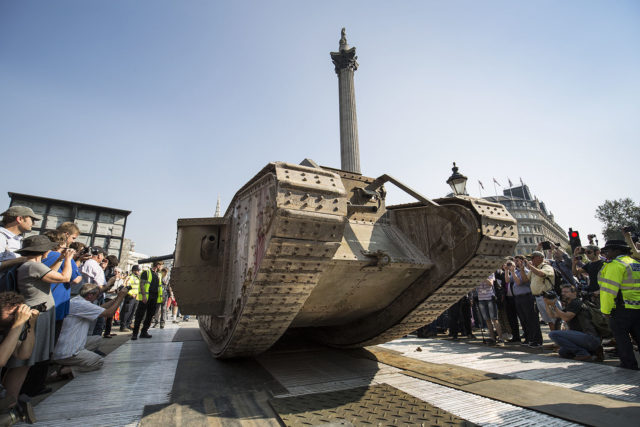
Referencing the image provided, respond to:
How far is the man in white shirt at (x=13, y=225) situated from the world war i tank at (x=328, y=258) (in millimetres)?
1656

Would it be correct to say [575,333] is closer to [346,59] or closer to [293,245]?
[293,245]

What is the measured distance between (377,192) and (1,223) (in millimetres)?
4656

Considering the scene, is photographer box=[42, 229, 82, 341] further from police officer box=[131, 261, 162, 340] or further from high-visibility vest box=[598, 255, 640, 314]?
high-visibility vest box=[598, 255, 640, 314]

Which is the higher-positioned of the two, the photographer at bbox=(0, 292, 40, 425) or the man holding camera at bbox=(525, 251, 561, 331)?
the man holding camera at bbox=(525, 251, 561, 331)

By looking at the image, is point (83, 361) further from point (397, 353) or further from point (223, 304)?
point (397, 353)

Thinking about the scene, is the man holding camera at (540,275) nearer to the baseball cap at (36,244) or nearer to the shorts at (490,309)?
the shorts at (490,309)

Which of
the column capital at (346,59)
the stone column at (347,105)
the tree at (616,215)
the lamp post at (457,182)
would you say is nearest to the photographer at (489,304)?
the lamp post at (457,182)

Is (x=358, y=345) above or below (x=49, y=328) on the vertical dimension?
below

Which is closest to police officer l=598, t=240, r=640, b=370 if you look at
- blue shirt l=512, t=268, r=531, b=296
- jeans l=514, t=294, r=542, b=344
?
jeans l=514, t=294, r=542, b=344

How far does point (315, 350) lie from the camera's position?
5.24m

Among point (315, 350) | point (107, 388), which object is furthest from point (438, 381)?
point (107, 388)

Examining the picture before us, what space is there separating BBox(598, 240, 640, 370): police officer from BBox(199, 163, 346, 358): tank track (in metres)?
3.90

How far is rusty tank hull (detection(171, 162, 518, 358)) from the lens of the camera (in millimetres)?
2641

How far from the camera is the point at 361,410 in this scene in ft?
8.70
